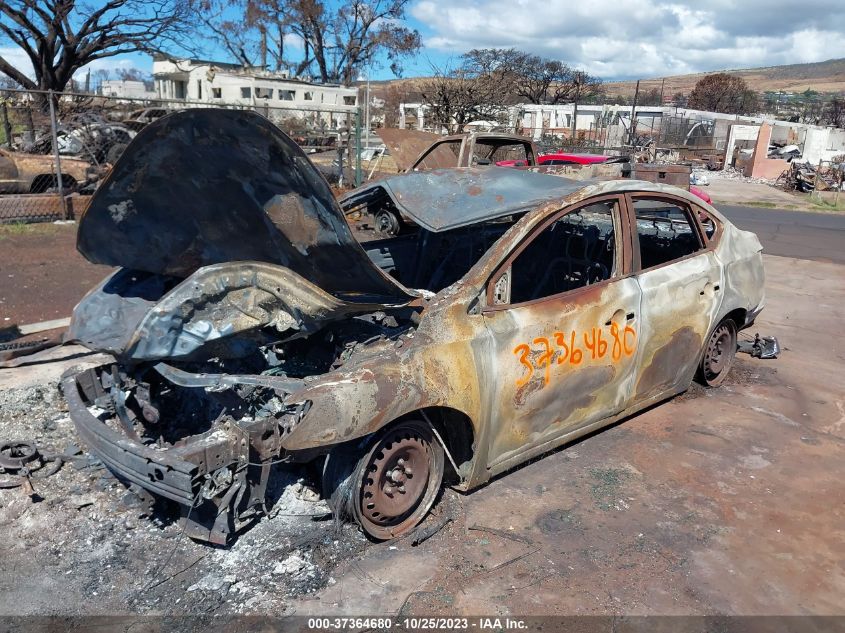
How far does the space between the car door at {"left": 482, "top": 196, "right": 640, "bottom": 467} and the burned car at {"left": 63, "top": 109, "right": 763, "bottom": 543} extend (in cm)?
A: 1

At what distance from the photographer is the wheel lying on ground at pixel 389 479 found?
10.1 ft

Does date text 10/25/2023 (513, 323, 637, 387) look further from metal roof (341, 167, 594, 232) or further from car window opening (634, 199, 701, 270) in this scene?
car window opening (634, 199, 701, 270)

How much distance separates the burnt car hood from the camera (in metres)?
2.75

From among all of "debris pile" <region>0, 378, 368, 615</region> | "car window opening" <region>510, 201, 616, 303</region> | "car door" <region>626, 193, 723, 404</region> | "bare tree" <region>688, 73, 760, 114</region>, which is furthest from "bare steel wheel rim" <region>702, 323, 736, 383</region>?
"bare tree" <region>688, 73, 760, 114</region>

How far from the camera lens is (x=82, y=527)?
3330 millimetres

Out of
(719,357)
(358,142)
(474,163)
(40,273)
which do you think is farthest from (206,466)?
(358,142)

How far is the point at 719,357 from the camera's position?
17.0 feet

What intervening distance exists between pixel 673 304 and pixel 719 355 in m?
1.34

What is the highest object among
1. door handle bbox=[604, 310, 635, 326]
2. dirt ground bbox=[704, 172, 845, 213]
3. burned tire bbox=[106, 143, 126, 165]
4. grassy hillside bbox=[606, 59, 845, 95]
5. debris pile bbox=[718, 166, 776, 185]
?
grassy hillside bbox=[606, 59, 845, 95]

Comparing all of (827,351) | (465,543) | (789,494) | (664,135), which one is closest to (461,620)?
(465,543)

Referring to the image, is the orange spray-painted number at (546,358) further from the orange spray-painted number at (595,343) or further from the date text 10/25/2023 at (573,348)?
the orange spray-painted number at (595,343)

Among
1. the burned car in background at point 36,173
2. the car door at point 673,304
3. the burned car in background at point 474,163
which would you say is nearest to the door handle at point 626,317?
the car door at point 673,304

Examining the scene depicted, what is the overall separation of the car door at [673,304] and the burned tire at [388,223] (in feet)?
5.85

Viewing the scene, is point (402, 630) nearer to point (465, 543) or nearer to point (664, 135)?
point (465, 543)
